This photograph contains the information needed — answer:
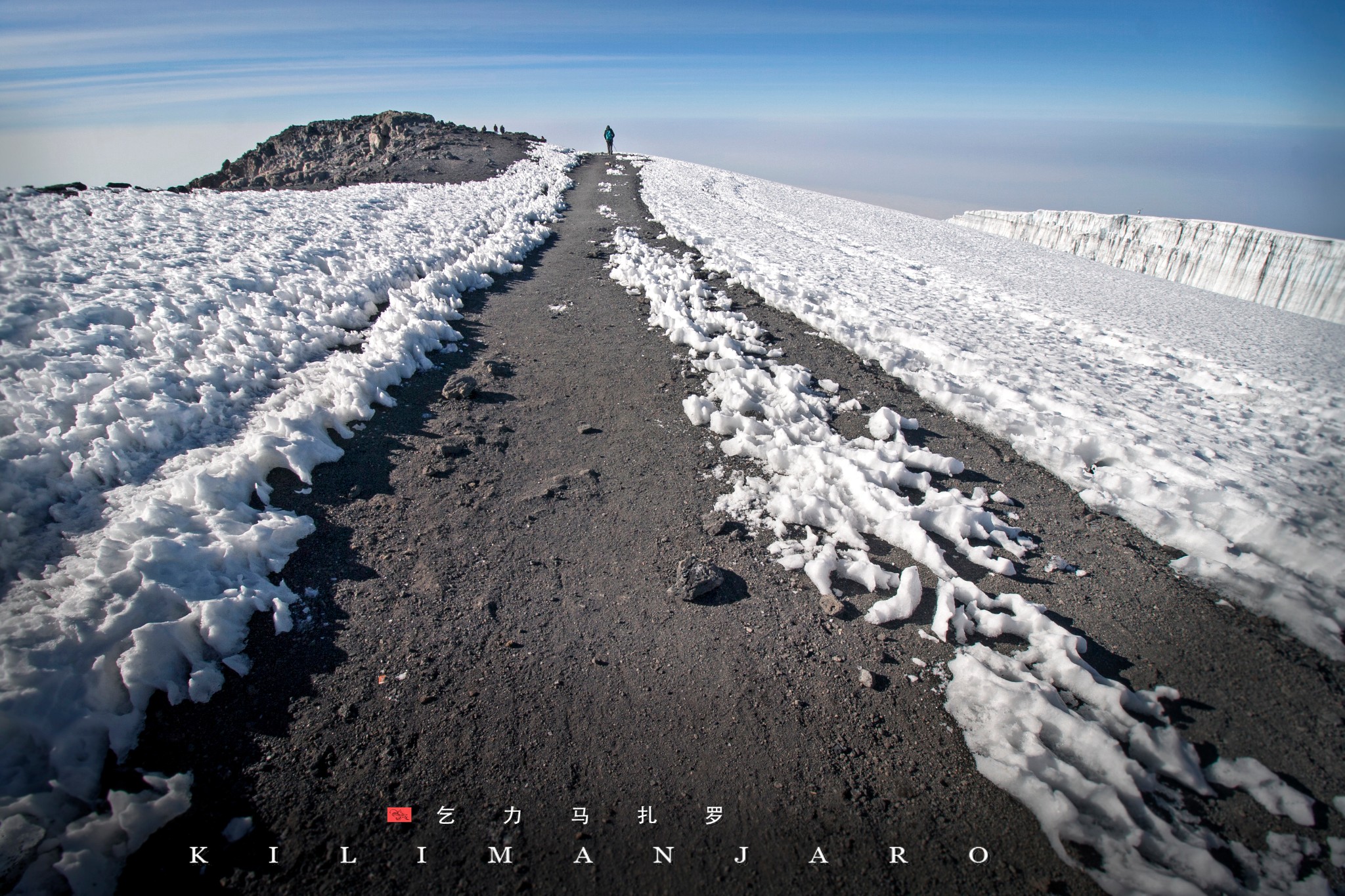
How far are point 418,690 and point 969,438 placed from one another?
16.0 feet

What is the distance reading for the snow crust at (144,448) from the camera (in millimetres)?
2113

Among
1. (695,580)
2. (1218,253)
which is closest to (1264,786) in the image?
(695,580)

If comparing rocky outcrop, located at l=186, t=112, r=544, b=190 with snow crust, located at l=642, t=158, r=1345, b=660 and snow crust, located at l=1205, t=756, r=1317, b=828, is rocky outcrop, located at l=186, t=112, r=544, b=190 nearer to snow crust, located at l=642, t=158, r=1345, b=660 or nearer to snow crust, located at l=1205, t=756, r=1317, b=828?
snow crust, located at l=642, t=158, r=1345, b=660

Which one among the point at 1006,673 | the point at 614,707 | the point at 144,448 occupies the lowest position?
the point at 614,707

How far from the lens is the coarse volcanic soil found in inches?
83.2

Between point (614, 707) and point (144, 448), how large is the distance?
382 centimetres

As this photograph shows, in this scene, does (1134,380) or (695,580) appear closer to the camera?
(695,580)

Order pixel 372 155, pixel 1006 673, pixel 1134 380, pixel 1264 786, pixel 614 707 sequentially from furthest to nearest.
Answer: pixel 372 155 → pixel 1134 380 → pixel 1006 673 → pixel 614 707 → pixel 1264 786

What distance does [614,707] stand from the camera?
266 cm

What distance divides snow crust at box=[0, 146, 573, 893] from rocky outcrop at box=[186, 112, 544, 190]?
1551cm

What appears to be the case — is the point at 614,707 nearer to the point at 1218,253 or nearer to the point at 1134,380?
the point at 1134,380

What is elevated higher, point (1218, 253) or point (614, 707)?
point (1218, 253)

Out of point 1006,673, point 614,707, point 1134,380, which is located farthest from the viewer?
point 1134,380

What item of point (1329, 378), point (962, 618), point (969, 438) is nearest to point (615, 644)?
point (962, 618)
